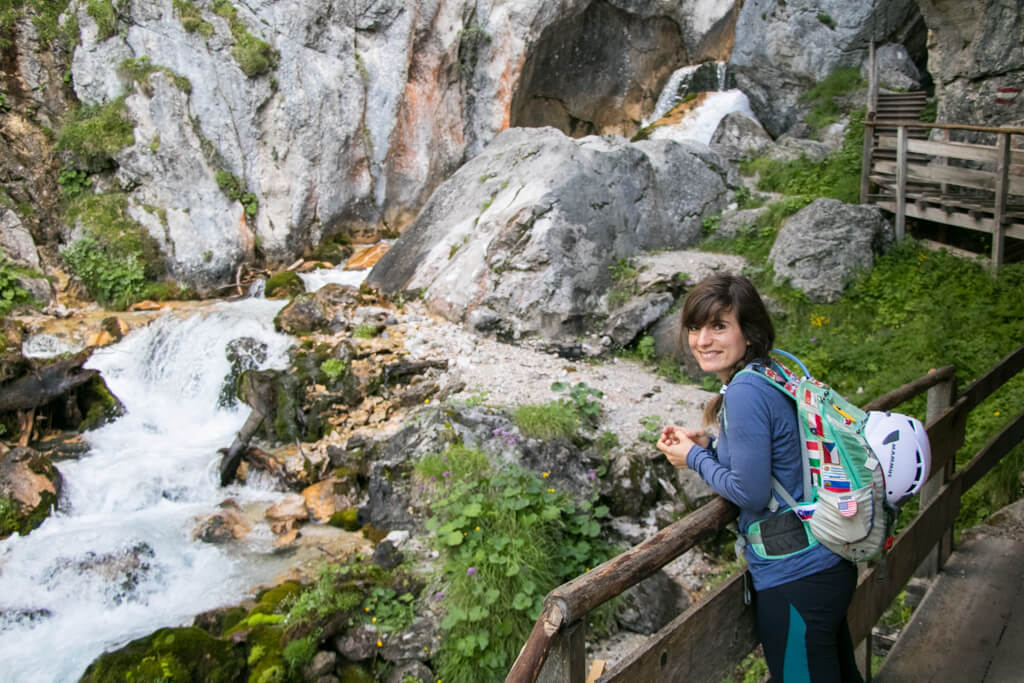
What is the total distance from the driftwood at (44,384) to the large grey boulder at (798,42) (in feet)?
53.6

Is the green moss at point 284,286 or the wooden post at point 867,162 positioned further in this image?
the green moss at point 284,286

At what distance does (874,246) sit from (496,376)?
550 cm

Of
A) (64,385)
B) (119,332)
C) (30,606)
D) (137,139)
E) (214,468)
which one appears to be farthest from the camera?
(137,139)

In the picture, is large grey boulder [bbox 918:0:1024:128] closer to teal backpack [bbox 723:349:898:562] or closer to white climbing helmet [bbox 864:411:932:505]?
white climbing helmet [bbox 864:411:932:505]

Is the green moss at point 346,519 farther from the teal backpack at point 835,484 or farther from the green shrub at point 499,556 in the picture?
the teal backpack at point 835,484

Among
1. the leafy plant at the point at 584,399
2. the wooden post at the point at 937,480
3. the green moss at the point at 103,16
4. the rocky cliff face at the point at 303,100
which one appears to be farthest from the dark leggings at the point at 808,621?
the green moss at the point at 103,16

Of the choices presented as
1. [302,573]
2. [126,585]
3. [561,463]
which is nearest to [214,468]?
[126,585]

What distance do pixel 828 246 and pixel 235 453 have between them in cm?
806

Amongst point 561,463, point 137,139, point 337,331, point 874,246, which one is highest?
point 137,139

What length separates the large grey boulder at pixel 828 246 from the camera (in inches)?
358

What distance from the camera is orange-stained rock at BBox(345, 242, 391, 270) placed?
562 inches

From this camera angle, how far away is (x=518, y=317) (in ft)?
32.5

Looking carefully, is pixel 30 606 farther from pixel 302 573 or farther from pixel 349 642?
pixel 349 642

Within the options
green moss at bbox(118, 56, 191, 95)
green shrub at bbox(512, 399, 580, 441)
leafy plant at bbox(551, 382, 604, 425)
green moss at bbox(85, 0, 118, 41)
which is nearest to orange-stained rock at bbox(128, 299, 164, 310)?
green moss at bbox(118, 56, 191, 95)
